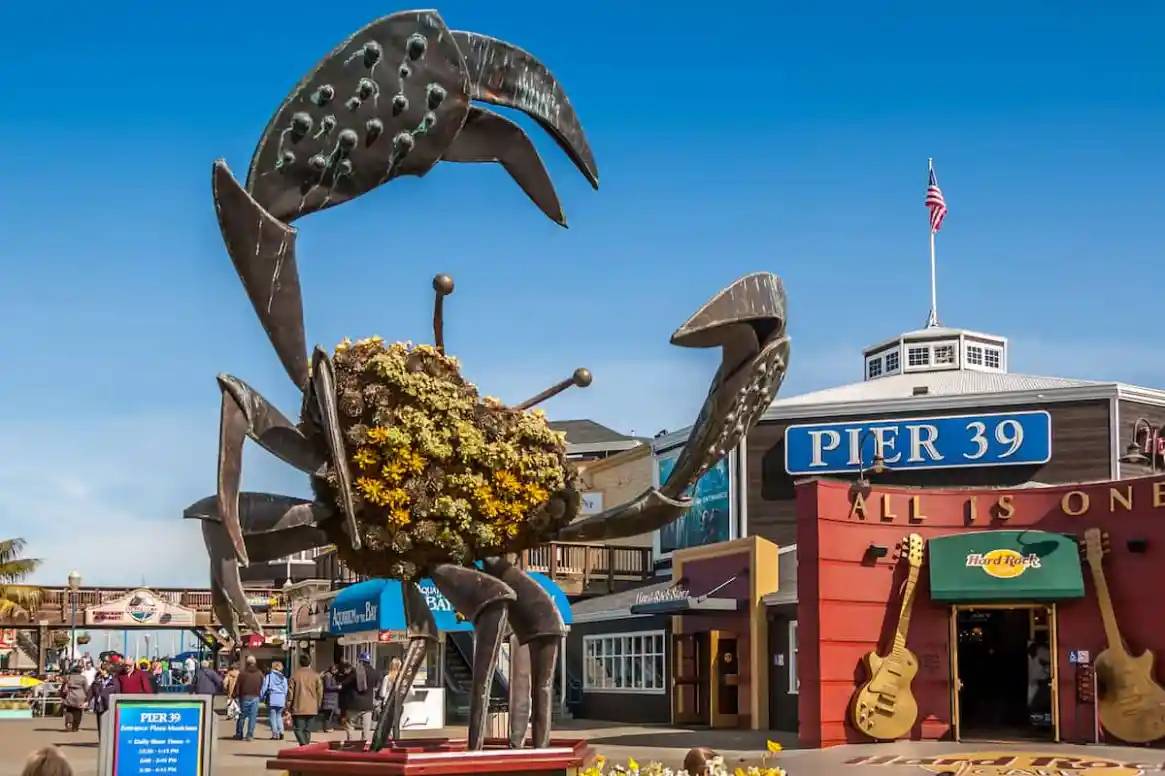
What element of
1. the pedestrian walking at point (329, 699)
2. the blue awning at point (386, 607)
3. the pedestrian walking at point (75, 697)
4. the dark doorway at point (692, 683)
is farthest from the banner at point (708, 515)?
the pedestrian walking at point (75, 697)

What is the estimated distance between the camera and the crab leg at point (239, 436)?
10234mm

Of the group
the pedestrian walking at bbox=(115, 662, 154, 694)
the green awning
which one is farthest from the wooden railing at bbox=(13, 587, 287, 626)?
the green awning

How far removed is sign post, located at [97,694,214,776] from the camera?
452 inches

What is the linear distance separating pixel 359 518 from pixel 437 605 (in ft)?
57.4

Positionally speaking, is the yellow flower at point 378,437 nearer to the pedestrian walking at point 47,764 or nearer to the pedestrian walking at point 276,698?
the pedestrian walking at point 47,764

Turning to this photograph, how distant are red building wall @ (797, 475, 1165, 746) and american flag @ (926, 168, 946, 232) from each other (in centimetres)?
1276

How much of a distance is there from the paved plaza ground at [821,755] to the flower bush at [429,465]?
21.5 ft

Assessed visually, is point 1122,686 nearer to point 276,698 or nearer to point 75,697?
point 276,698

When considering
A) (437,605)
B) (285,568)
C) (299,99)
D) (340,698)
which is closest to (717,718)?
(437,605)

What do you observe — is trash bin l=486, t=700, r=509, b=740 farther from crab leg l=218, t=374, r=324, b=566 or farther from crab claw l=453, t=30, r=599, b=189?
crab claw l=453, t=30, r=599, b=189

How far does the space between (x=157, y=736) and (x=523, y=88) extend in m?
5.61

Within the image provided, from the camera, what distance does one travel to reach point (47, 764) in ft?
20.9

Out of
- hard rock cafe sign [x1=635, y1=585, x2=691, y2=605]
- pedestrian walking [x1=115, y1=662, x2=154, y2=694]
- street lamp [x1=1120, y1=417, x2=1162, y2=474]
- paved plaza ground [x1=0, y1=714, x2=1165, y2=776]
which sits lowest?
paved plaza ground [x1=0, y1=714, x2=1165, y2=776]

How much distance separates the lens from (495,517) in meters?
11.8
